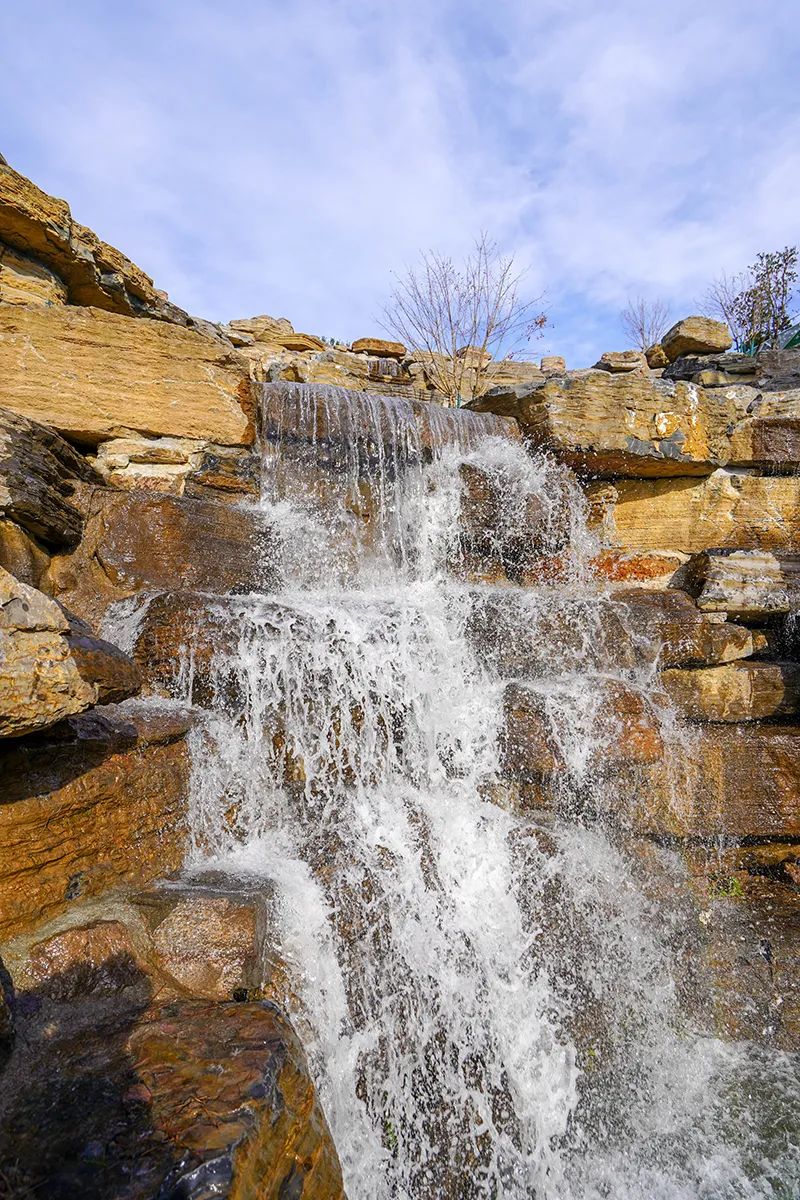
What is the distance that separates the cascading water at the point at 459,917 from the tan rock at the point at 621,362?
9054 mm

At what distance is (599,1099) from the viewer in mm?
3059

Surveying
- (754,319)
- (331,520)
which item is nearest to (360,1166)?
(331,520)

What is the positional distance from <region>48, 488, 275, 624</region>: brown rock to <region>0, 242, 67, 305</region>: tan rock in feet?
7.09

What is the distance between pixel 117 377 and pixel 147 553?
1726mm

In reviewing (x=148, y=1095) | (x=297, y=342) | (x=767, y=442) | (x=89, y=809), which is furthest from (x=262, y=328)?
(x=148, y=1095)

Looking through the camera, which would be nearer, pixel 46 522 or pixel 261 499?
pixel 46 522

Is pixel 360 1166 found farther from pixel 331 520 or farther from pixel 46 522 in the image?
pixel 331 520

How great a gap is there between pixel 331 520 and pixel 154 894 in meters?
3.50

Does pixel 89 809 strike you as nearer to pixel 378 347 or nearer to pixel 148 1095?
pixel 148 1095

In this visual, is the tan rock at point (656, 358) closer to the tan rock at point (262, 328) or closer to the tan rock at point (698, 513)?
the tan rock at point (698, 513)

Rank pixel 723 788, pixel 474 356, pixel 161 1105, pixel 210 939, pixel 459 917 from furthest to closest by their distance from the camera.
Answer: pixel 474 356 → pixel 723 788 → pixel 459 917 → pixel 210 939 → pixel 161 1105

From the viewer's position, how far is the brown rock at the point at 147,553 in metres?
3.84

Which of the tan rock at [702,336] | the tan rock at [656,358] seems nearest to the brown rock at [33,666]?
the tan rock at [702,336]

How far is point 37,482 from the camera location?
Answer: 3605mm
